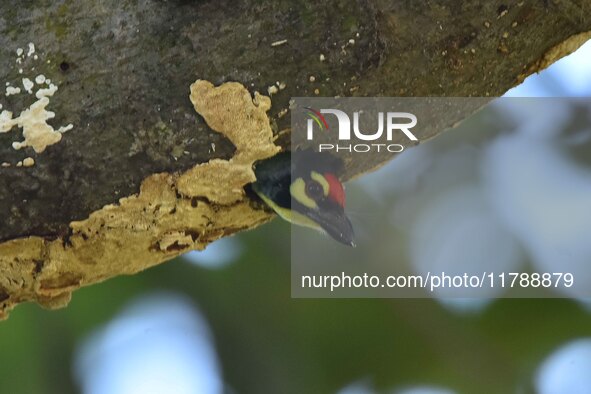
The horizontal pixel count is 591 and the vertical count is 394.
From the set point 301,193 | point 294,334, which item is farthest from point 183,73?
point 294,334

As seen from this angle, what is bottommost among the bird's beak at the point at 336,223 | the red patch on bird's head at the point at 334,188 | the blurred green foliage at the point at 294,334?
the blurred green foliage at the point at 294,334

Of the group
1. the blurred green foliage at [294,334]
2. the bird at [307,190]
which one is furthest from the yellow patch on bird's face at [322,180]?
the blurred green foliage at [294,334]

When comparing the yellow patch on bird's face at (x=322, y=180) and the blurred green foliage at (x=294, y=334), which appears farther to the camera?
the blurred green foliage at (x=294, y=334)

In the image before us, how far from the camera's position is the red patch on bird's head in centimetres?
81

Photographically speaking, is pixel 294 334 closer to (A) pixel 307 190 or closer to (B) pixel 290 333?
(B) pixel 290 333

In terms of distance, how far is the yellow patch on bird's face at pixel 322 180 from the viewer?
0.80 metres

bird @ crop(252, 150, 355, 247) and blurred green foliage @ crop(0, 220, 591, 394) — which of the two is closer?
bird @ crop(252, 150, 355, 247)

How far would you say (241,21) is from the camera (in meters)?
0.73

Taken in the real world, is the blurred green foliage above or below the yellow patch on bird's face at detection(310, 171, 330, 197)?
below

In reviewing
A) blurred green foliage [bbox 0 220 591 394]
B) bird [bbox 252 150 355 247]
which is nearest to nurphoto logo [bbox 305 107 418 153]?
bird [bbox 252 150 355 247]

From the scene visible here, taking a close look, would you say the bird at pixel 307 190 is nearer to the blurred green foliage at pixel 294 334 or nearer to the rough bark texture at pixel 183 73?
the rough bark texture at pixel 183 73

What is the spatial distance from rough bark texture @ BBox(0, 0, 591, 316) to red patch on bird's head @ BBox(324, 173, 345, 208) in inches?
2.8

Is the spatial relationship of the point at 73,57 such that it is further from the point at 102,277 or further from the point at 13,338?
the point at 13,338

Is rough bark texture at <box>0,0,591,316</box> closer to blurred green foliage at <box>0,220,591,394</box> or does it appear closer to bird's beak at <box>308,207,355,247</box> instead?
bird's beak at <box>308,207,355,247</box>
